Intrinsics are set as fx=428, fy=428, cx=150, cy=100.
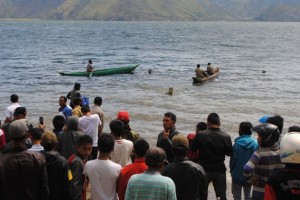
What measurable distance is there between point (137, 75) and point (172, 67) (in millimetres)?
8091

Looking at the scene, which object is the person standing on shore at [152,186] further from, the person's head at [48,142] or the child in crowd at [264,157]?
the child in crowd at [264,157]

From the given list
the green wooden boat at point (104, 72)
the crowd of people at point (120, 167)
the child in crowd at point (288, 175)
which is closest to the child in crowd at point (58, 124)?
the crowd of people at point (120, 167)

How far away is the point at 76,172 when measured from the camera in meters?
6.18

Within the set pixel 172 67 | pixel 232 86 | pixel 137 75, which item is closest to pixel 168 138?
pixel 232 86

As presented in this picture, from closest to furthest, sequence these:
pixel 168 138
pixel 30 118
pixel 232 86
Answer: pixel 168 138, pixel 30 118, pixel 232 86

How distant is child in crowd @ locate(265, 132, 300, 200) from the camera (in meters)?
4.17

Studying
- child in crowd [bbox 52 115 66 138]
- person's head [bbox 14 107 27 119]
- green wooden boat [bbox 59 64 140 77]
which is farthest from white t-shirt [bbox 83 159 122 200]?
green wooden boat [bbox 59 64 140 77]

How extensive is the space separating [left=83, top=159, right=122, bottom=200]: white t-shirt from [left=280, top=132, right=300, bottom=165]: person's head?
2505 millimetres

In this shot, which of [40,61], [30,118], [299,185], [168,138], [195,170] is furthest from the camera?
[40,61]

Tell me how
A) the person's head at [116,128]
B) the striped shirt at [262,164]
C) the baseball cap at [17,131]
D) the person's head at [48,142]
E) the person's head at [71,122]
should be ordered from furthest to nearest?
the person's head at [71,122]
the person's head at [116,128]
the striped shirt at [262,164]
the person's head at [48,142]
the baseball cap at [17,131]

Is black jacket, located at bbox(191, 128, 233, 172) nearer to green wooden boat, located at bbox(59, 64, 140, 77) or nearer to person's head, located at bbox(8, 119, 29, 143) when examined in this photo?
person's head, located at bbox(8, 119, 29, 143)

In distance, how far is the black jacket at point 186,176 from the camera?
5.77 meters

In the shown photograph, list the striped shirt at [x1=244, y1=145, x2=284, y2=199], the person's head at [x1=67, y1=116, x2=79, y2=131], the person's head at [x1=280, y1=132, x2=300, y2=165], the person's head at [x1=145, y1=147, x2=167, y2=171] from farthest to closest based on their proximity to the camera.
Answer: the person's head at [x1=67, y1=116, x2=79, y2=131], the striped shirt at [x1=244, y1=145, x2=284, y2=199], the person's head at [x1=145, y1=147, x2=167, y2=171], the person's head at [x1=280, y1=132, x2=300, y2=165]

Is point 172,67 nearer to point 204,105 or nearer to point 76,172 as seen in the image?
point 204,105
